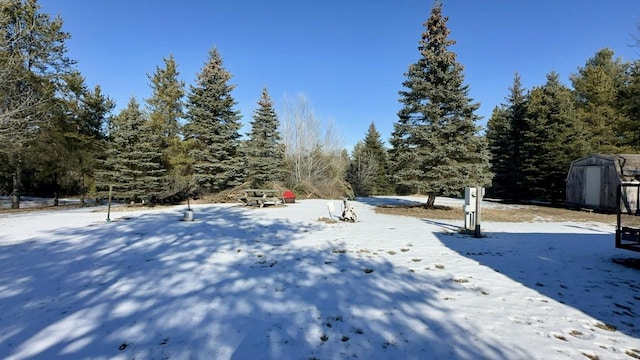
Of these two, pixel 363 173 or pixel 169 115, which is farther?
pixel 363 173

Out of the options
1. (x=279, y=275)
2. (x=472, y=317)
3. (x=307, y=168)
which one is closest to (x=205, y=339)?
(x=279, y=275)

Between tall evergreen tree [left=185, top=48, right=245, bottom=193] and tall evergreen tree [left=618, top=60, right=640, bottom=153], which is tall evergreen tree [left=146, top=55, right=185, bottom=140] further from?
tall evergreen tree [left=618, top=60, right=640, bottom=153]

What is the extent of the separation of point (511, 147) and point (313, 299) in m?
27.4

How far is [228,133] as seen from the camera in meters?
23.1

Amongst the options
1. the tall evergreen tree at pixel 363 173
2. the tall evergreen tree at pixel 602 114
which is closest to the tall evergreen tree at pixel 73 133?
the tall evergreen tree at pixel 363 173

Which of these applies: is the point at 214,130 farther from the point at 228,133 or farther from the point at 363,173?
the point at 363,173

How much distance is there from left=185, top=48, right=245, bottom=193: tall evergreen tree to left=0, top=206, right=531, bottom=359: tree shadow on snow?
15.7 m

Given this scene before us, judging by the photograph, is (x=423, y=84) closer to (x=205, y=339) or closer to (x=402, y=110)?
(x=402, y=110)

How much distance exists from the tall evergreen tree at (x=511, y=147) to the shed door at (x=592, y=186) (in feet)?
19.9

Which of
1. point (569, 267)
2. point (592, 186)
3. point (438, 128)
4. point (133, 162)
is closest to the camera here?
point (569, 267)

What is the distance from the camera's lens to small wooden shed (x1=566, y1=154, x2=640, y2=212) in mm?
15609

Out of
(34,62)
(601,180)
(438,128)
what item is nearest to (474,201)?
(438,128)

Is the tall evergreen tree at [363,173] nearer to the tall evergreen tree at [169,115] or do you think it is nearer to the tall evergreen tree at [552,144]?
the tall evergreen tree at [552,144]

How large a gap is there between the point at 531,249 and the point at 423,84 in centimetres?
1019
